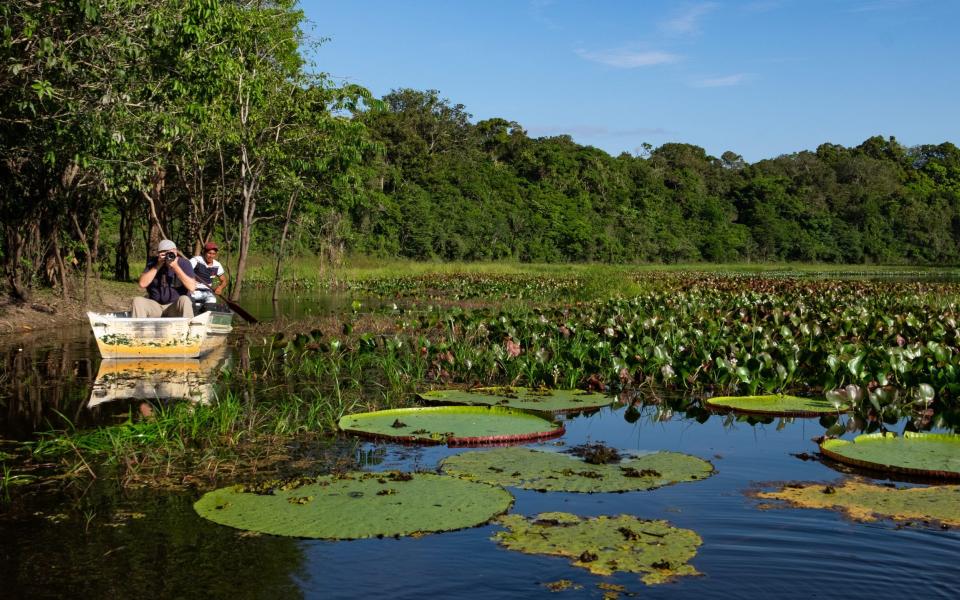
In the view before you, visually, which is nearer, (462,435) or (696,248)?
(462,435)

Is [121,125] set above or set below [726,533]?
above

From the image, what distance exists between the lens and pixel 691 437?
708 cm

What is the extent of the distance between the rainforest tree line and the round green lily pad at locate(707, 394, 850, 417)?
24.5 ft

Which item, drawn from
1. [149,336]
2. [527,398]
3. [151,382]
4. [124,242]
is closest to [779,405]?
[527,398]

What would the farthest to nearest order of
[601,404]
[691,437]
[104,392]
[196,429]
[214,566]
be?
[104,392] < [601,404] < [691,437] < [196,429] < [214,566]

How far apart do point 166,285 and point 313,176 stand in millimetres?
12597

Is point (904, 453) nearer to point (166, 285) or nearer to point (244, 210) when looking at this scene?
point (166, 285)

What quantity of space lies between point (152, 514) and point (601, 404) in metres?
4.28

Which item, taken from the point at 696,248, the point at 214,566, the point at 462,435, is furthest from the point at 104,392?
the point at 696,248

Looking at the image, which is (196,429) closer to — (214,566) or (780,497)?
(214,566)

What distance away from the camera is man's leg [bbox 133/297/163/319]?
11.0 m

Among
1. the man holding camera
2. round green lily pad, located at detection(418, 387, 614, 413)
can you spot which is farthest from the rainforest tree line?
round green lily pad, located at detection(418, 387, 614, 413)

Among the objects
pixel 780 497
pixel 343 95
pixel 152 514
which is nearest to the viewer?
pixel 152 514

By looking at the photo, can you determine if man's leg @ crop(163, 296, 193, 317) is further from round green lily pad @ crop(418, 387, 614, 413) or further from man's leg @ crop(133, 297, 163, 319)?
round green lily pad @ crop(418, 387, 614, 413)
